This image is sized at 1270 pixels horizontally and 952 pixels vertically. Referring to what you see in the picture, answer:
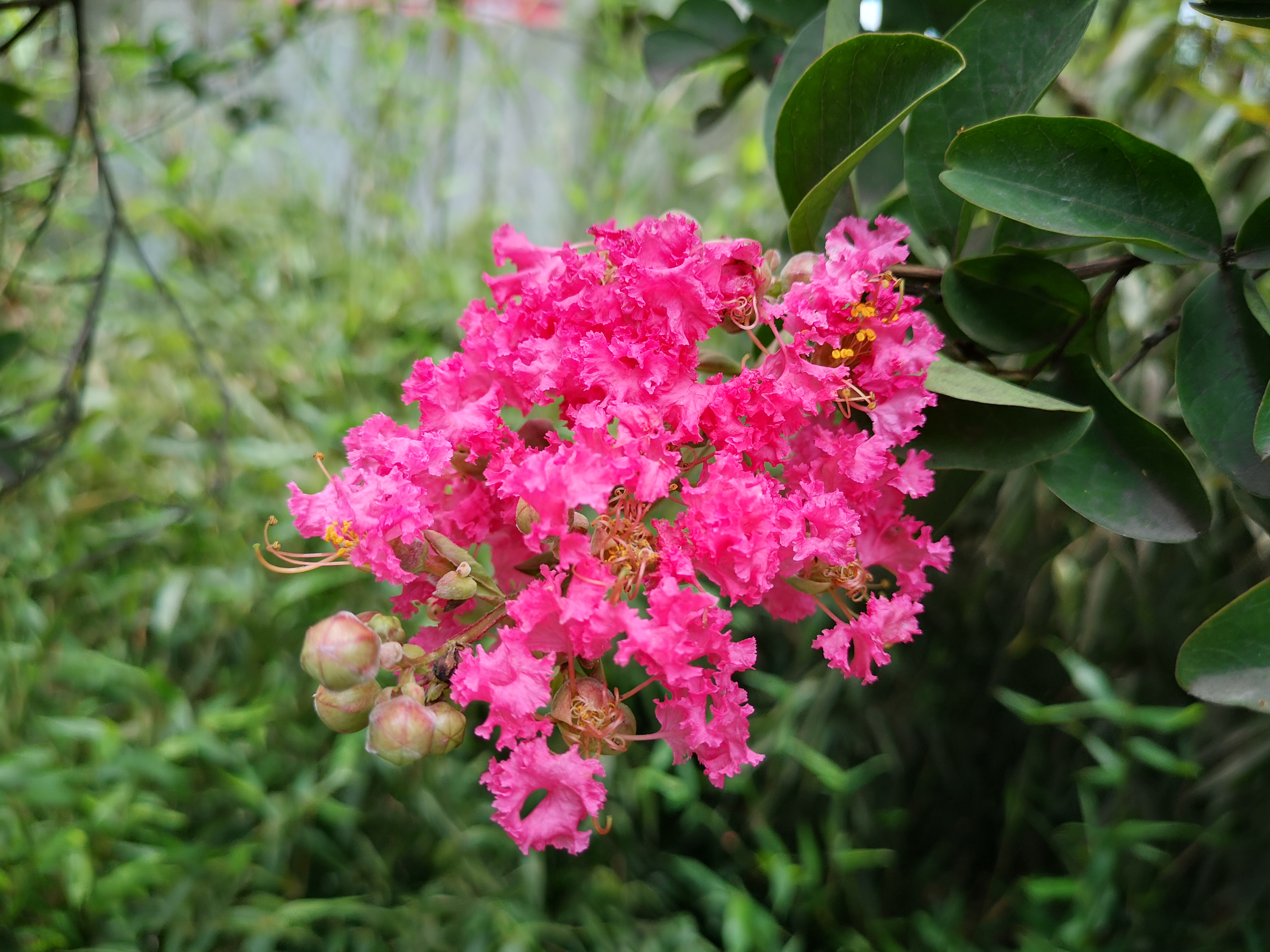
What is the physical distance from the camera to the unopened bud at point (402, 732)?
40 cm

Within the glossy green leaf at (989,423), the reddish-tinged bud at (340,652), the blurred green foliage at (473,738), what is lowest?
the blurred green foliage at (473,738)

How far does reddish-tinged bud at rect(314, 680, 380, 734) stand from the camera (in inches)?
16.5

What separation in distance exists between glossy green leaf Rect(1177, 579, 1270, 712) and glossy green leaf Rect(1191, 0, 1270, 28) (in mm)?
281

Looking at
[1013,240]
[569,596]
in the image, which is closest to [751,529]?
[569,596]

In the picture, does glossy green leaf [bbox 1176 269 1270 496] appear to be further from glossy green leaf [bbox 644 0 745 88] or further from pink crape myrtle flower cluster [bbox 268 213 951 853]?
glossy green leaf [bbox 644 0 745 88]

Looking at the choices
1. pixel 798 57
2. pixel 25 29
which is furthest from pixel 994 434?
pixel 25 29

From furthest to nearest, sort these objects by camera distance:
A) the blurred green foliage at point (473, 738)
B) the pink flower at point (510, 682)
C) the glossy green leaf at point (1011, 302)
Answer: the blurred green foliage at point (473, 738) < the glossy green leaf at point (1011, 302) < the pink flower at point (510, 682)

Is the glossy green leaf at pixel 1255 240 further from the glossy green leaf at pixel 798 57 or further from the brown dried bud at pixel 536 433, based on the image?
the brown dried bud at pixel 536 433

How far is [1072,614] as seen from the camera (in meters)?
1.29

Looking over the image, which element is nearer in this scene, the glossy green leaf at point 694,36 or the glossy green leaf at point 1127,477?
the glossy green leaf at point 1127,477

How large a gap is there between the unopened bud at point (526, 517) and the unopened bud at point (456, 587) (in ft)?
0.12

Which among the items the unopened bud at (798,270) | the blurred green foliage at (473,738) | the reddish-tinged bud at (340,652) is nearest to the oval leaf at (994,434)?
the unopened bud at (798,270)

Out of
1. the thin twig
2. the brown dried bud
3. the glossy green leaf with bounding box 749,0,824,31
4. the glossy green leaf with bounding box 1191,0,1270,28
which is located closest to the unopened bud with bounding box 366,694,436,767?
the brown dried bud

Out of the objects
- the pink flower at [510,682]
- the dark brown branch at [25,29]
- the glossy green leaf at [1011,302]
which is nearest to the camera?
the pink flower at [510,682]
